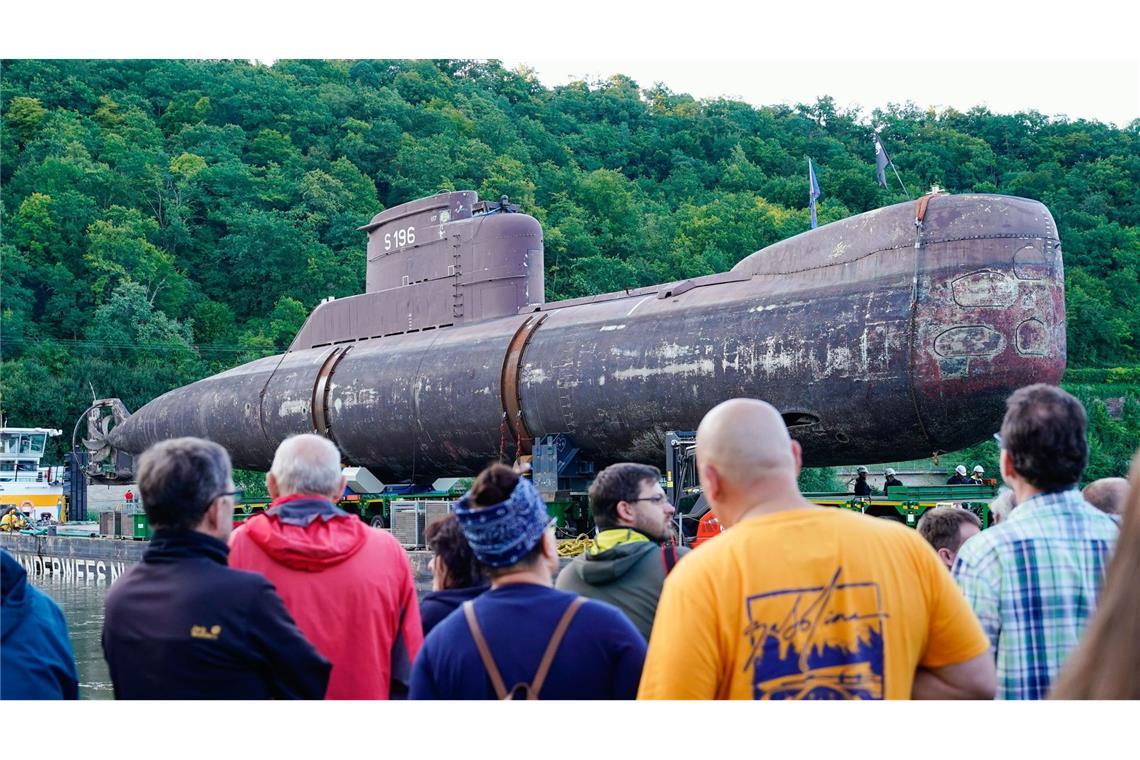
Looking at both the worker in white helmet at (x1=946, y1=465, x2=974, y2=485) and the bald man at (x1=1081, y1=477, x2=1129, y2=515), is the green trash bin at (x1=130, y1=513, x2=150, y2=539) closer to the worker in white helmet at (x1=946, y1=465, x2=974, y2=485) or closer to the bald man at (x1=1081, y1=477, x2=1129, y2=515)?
the worker in white helmet at (x1=946, y1=465, x2=974, y2=485)

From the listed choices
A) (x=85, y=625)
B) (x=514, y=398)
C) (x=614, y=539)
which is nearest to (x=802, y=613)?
(x=614, y=539)

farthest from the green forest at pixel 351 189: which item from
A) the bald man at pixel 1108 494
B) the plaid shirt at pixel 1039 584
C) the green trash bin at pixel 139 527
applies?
the plaid shirt at pixel 1039 584

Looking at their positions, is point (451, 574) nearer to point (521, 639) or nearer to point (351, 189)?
point (521, 639)

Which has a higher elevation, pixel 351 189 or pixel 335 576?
pixel 351 189

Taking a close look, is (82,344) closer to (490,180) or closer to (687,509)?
(490,180)

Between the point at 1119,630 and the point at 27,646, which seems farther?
the point at 27,646

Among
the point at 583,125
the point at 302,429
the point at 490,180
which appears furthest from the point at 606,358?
the point at 583,125

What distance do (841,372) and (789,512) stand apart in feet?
36.2

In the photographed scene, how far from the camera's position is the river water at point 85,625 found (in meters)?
11.7

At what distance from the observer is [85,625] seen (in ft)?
56.2

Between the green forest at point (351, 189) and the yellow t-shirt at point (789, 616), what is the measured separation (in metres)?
51.3

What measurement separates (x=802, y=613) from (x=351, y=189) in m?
58.9

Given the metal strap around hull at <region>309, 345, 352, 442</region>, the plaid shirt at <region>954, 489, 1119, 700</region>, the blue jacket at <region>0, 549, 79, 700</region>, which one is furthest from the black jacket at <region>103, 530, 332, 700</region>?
the metal strap around hull at <region>309, 345, 352, 442</region>

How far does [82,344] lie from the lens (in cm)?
5444
